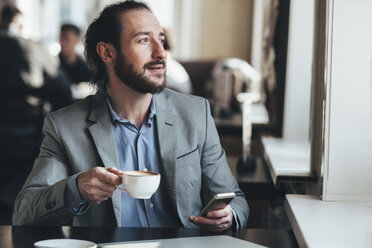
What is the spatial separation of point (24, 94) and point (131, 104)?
8.57 feet

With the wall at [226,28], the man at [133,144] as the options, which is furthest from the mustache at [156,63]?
the wall at [226,28]

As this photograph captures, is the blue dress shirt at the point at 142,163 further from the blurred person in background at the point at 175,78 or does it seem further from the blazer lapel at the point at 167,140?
the blurred person in background at the point at 175,78

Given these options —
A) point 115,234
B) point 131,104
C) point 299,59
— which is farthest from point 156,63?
point 299,59

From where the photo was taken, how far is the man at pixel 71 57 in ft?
19.2

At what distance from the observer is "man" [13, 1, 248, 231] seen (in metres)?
1.78

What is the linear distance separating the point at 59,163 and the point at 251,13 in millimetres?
5882

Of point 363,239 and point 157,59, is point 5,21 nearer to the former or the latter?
point 157,59

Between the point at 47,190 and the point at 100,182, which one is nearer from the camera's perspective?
the point at 100,182

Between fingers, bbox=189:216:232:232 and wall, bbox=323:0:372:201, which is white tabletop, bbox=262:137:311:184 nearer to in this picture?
wall, bbox=323:0:372:201

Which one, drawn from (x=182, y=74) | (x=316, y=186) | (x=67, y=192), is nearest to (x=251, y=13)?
(x=182, y=74)

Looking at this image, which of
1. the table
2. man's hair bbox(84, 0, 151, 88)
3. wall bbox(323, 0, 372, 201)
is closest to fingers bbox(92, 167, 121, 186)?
the table

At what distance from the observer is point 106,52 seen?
6.84ft

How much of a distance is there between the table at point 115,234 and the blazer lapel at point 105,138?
0.27 m

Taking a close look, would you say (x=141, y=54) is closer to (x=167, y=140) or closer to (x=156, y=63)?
(x=156, y=63)
